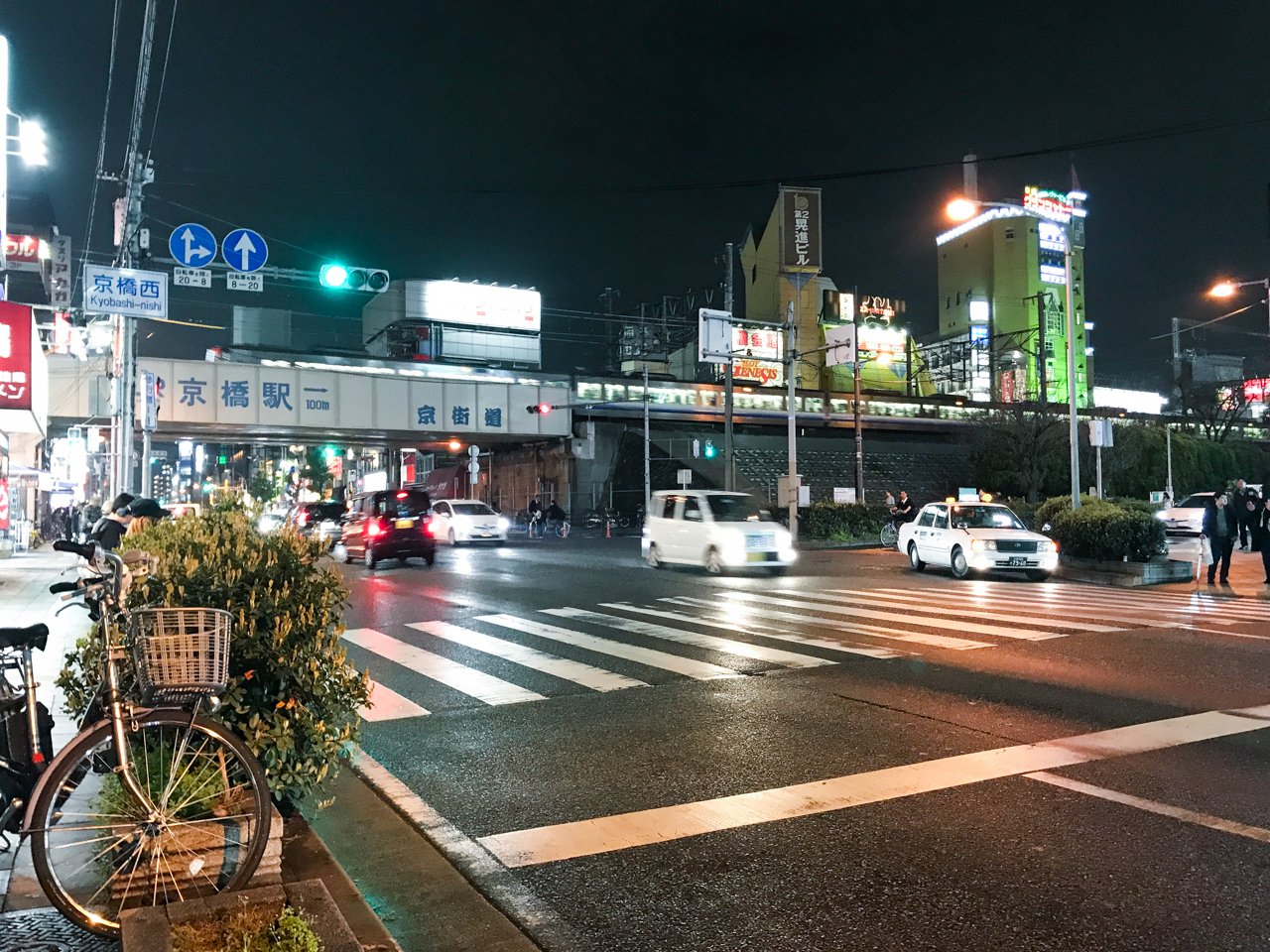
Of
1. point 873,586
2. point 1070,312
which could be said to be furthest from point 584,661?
point 1070,312

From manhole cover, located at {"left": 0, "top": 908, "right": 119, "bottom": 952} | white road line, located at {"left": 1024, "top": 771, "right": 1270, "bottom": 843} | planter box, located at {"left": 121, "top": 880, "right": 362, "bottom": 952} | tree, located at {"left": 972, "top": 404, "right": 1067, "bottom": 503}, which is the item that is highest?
tree, located at {"left": 972, "top": 404, "right": 1067, "bottom": 503}

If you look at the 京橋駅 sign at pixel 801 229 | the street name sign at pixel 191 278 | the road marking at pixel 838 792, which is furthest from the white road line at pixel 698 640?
the 京橋駅 sign at pixel 801 229

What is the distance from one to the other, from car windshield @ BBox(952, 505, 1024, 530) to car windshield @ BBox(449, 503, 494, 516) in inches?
740

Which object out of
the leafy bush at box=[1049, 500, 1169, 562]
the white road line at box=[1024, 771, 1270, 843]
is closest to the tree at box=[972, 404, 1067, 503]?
the leafy bush at box=[1049, 500, 1169, 562]

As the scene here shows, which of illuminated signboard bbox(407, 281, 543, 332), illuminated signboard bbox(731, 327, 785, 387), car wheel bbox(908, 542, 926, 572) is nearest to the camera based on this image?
car wheel bbox(908, 542, 926, 572)

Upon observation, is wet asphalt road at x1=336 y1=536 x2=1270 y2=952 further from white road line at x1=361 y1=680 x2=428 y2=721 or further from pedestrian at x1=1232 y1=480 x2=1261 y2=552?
pedestrian at x1=1232 y1=480 x2=1261 y2=552

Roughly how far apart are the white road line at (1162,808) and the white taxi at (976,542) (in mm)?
13722

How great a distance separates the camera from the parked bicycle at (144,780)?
3447mm

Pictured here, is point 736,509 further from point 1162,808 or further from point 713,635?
point 1162,808

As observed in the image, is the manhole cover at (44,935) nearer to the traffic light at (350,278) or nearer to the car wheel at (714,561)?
the traffic light at (350,278)

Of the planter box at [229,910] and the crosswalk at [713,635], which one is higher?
the planter box at [229,910]

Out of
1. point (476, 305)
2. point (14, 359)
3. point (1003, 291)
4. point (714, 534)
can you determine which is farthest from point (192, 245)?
point (1003, 291)

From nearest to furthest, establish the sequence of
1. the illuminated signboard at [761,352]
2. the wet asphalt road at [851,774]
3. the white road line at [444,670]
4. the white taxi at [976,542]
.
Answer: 1. the wet asphalt road at [851,774]
2. the white road line at [444,670]
3. the white taxi at [976,542]
4. the illuminated signboard at [761,352]

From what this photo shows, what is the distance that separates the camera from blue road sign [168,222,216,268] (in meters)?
15.9
